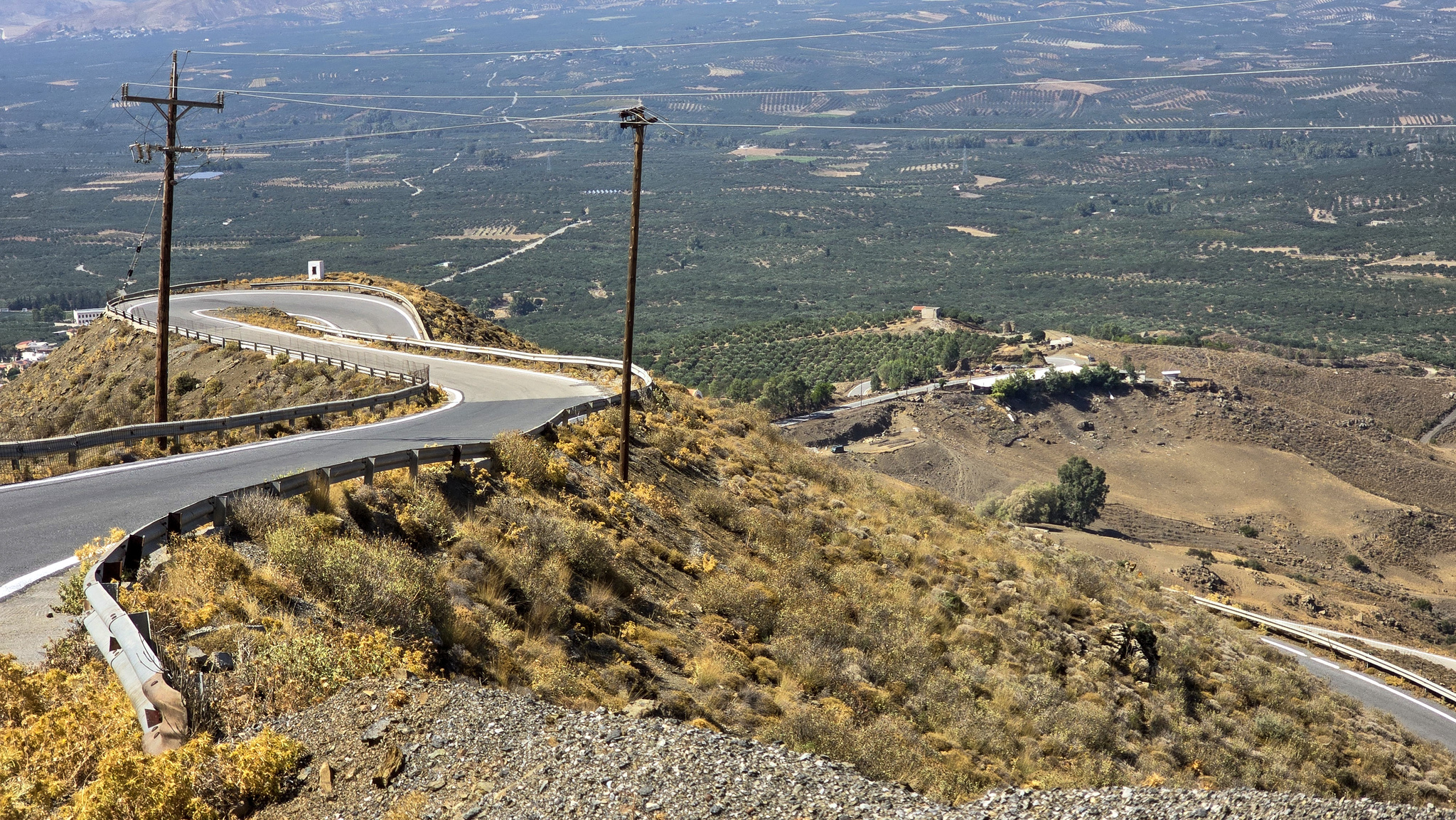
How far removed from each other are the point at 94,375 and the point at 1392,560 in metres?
64.4

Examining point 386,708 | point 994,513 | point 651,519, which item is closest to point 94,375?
point 651,519

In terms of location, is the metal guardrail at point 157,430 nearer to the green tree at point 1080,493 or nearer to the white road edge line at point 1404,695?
the white road edge line at point 1404,695

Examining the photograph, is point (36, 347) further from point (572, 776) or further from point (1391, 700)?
point (572, 776)

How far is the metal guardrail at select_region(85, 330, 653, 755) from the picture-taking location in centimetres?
846

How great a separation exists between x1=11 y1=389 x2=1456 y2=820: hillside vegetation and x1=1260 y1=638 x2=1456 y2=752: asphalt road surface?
6.01 meters

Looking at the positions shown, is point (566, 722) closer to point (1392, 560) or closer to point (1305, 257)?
point (1392, 560)

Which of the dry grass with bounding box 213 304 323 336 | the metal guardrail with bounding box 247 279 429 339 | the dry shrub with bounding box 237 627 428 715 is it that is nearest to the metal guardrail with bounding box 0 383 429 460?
the dry shrub with bounding box 237 627 428 715

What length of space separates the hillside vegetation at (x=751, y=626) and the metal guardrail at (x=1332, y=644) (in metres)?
9.98

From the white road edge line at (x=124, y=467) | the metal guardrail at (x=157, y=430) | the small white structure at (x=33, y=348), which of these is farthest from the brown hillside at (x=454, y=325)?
the small white structure at (x=33, y=348)

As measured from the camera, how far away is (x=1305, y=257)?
166 meters

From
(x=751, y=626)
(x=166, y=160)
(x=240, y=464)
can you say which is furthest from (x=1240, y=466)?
(x=240, y=464)

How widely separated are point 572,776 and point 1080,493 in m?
56.8

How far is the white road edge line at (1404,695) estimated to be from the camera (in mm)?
32688

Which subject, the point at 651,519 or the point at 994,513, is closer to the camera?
the point at 651,519
